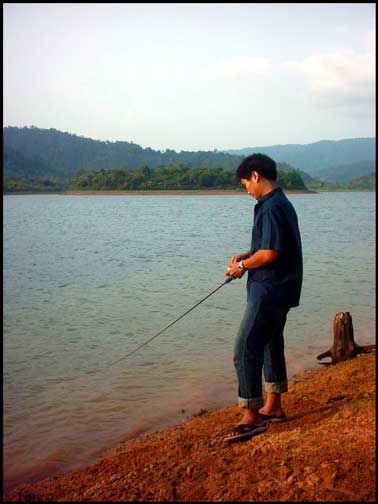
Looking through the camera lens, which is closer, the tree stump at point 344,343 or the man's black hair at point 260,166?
the man's black hair at point 260,166

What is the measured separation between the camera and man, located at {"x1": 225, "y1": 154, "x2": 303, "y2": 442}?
377 cm

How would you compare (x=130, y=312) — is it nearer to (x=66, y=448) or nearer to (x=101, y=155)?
(x=66, y=448)

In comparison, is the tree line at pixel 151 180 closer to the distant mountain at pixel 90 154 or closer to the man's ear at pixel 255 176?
the distant mountain at pixel 90 154

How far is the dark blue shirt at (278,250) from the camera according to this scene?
3.75m

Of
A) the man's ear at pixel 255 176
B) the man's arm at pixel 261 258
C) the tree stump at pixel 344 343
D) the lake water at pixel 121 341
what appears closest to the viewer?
the man's arm at pixel 261 258

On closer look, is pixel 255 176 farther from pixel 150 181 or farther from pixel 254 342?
pixel 150 181

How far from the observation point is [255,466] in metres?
3.54

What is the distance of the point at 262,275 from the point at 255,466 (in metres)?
1.16

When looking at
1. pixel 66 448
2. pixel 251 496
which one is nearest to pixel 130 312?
pixel 66 448

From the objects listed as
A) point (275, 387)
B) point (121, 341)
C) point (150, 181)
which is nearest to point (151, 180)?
point (150, 181)

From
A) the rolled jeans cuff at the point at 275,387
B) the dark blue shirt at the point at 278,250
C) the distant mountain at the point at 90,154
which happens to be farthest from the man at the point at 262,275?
the distant mountain at the point at 90,154

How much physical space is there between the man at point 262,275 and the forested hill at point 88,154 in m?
138

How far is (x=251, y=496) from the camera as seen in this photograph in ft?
10.5

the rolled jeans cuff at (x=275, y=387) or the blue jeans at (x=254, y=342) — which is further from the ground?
the blue jeans at (x=254, y=342)
